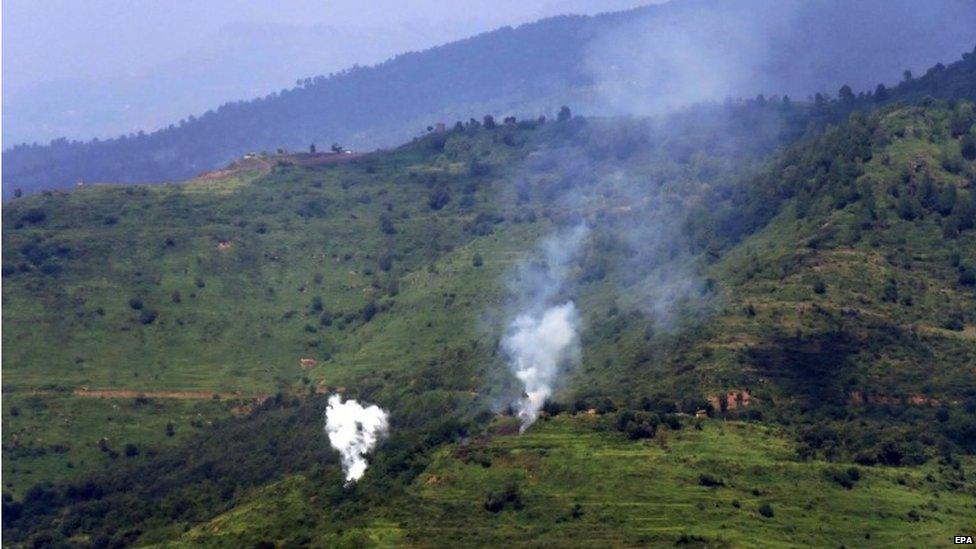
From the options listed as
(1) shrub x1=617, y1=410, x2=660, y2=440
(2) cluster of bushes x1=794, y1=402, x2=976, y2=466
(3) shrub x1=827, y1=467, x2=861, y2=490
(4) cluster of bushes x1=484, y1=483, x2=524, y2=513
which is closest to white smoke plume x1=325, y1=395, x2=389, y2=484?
(4) cluster of bushes x1=484, y1=483, x2=524, y2=513

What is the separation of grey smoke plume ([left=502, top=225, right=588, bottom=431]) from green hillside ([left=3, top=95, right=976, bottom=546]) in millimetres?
1688

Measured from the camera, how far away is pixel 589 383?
138 meters

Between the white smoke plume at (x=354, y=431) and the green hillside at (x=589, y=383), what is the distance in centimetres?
169

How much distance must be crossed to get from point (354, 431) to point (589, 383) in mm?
20658

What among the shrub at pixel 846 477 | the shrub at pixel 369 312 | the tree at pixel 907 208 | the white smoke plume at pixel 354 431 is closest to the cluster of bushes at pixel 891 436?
the shrub at pixel 846 477

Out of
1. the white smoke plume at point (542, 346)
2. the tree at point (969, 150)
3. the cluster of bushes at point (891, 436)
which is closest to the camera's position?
the cluster of bushes at point (891, 436)

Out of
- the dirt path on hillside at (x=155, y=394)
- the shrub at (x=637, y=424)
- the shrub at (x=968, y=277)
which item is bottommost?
the dirt path on hillside at (x=155, y=394)

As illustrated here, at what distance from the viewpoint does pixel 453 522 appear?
3799 inches

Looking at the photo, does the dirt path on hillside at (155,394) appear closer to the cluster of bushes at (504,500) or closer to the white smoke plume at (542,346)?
the white smoke plume at (542,346)

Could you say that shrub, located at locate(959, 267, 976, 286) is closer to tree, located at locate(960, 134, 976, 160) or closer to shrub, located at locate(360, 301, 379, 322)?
tree, located at locate(960, 134, 976, 160)

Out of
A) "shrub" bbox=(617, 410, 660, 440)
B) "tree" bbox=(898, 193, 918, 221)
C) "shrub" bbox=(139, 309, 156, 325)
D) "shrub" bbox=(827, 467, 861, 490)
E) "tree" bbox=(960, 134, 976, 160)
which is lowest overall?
"shrub" bbox=(139, 309, 156, 325)

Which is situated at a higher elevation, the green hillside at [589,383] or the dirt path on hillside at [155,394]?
the green hillside at [589,383]

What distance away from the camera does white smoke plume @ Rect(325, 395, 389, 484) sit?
111375mm

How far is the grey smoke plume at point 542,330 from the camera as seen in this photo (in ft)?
453
